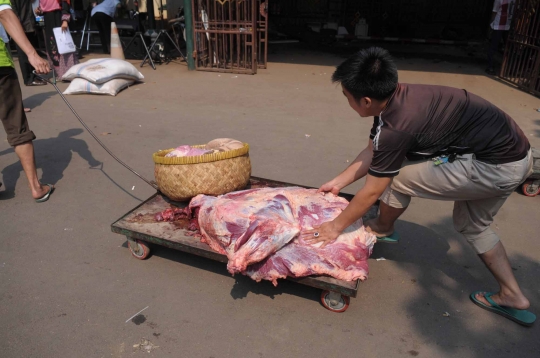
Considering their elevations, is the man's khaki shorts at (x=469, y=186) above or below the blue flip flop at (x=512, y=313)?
above

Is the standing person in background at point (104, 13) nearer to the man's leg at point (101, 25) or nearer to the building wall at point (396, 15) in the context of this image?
the man's leg at point (101, 25)

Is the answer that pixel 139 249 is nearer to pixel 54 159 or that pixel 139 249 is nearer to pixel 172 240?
pixel 172 240

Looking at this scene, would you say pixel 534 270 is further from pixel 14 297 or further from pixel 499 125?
pixel 14 297

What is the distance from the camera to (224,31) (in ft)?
30.1

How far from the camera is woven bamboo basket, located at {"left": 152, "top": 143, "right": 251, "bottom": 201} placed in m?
3.22

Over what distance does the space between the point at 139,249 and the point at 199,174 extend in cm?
75

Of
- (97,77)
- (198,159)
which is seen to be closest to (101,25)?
(97,77)

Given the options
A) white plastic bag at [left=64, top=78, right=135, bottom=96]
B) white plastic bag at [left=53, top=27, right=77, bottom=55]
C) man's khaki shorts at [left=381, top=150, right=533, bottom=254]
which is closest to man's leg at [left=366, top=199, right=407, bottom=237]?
man's khaki shorts at [left=381, top=150, right=533, bottom=254]

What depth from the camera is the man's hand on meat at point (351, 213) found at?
243cm

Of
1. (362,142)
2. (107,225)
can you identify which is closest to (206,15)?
(362,142)

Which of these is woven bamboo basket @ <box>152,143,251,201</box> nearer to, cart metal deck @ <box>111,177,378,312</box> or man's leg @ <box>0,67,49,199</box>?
cart metal deck @ <box>111,177,378,312</box>

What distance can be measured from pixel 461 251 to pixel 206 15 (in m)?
7.75

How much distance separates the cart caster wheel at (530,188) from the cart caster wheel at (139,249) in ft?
12.3

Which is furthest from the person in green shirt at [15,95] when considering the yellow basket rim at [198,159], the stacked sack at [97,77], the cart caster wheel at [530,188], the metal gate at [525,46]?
the metal gate at [525,46]
